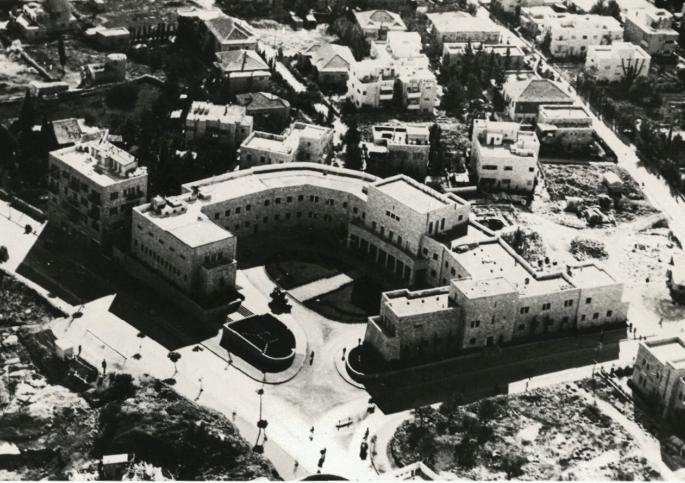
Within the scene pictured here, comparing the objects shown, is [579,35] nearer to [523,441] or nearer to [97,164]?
[97,164]

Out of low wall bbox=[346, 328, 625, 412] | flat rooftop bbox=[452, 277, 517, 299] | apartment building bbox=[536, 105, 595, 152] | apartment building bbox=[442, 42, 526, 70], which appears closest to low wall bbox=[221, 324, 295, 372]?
low wall bbox=[346, 328, 625, 412]

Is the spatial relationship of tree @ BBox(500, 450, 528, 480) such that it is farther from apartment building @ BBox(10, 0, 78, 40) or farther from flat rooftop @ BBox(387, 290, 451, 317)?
apartment building @ BBox(10, 0, 78, 40)

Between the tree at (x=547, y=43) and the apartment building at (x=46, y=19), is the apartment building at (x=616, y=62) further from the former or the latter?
the apartment building at (x=46, y=19)

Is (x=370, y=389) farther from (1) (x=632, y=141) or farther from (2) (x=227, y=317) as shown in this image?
(1) (x=632, y=141)

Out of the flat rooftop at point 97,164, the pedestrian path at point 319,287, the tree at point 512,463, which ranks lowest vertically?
the tree at point 512,463

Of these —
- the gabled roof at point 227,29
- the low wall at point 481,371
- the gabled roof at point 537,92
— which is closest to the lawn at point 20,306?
the low wall at point 481,371

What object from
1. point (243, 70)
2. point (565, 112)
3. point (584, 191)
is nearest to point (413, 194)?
point (584, 191)
